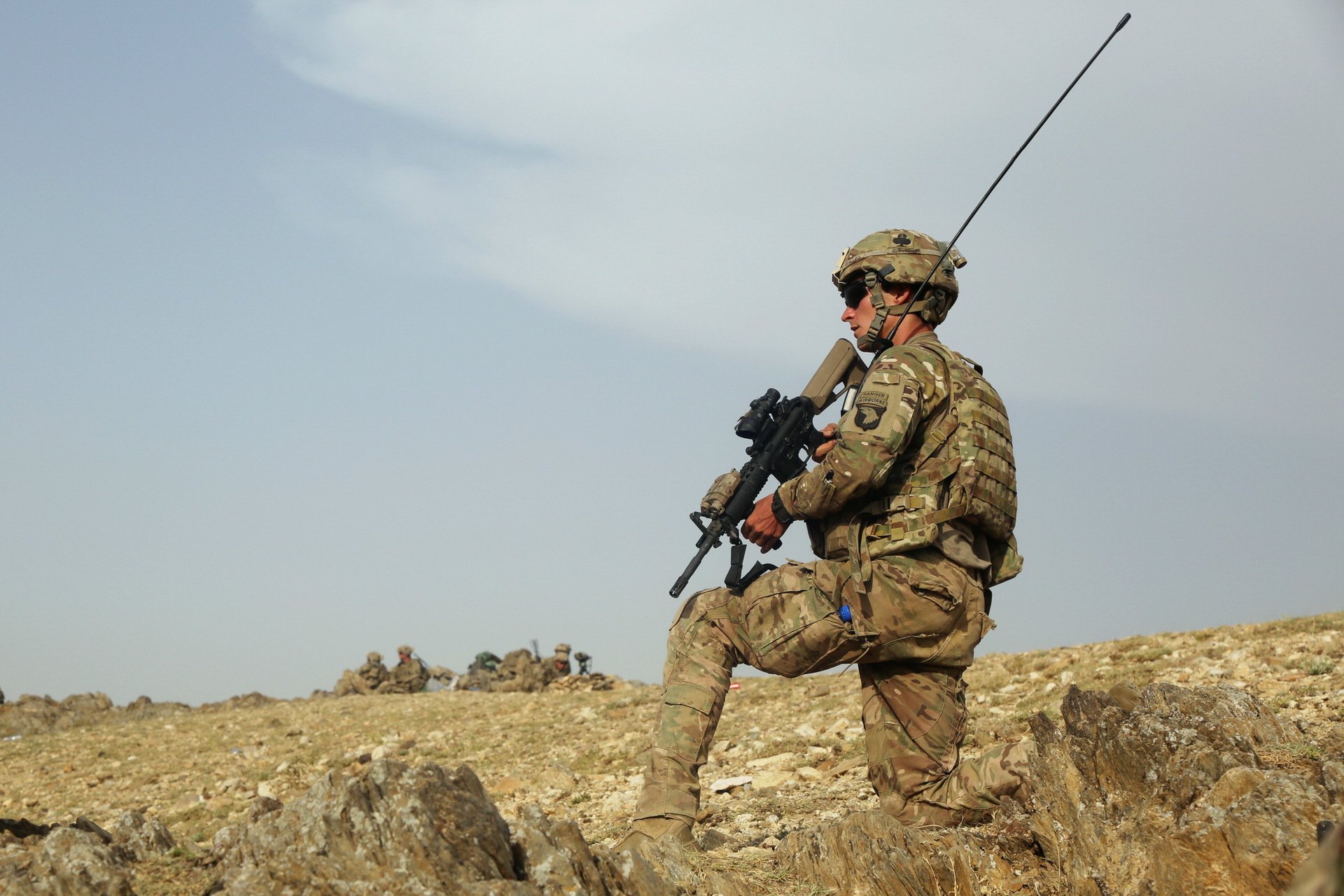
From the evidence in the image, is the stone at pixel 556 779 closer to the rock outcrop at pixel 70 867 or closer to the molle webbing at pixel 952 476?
the molle webbing at pixel 952 476

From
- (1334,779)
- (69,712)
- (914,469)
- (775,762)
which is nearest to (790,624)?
(914,469)

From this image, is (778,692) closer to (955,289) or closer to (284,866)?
(955,289)

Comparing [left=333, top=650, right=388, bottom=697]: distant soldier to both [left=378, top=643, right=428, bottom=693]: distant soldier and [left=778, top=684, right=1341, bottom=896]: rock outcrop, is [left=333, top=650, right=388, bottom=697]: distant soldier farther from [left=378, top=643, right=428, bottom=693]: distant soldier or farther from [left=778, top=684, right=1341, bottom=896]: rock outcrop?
[left=778, top=684, right=1341, bottom=896]: rock outcrop

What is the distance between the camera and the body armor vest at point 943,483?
5.39m

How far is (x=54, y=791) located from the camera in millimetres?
13375

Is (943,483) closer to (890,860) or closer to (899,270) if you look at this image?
(899,270)

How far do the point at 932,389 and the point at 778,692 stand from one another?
9065 mm

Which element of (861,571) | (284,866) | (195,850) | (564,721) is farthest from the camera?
(564,721)

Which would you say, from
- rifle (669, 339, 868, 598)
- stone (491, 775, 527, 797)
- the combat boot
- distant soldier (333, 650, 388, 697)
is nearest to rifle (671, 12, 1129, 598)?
rifle (669, 339, 868, 598)

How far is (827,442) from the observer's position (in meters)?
5.84

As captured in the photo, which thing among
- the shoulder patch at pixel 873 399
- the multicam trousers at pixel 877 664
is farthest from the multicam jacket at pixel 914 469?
the multicam trousers at pixel 877 664

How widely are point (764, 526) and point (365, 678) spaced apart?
916 inches

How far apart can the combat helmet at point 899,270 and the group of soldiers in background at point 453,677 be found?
2005cm

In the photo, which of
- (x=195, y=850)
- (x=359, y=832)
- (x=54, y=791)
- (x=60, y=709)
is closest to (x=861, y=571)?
(x=359, y=832)
